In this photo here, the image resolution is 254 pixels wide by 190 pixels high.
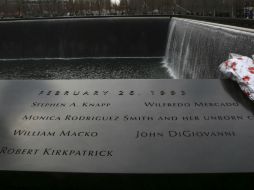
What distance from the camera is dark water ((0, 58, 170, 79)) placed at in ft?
46.0

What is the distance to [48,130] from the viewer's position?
280 centimetres

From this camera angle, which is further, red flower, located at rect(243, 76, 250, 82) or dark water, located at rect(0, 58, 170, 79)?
dark water, located at rect(0, 58, 170, 79)

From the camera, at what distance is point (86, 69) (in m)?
15.7

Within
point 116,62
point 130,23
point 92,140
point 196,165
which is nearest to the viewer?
point 196,165

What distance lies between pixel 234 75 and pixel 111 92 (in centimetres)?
101

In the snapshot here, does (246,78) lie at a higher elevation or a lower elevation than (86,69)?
higher

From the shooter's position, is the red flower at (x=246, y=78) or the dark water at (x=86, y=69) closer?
the red flower at (x=246, y=78)

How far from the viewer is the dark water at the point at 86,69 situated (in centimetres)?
1402

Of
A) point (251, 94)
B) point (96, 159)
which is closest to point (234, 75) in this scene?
point (251, 94)

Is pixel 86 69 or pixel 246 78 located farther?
pixel 86 69

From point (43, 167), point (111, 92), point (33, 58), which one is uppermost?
point (111, 92)

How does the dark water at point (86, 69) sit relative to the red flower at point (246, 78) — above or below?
below

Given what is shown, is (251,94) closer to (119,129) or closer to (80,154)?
(119,129)

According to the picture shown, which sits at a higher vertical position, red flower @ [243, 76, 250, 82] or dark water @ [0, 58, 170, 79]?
red flower @ [243, 76, 250, 82]
